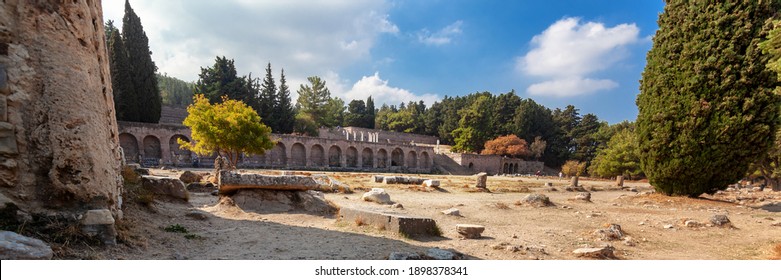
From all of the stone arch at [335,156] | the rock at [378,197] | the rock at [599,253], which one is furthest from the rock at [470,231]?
the stone arch at [335,156]

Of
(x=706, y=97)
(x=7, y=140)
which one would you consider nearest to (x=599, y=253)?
(x=7, y=140)

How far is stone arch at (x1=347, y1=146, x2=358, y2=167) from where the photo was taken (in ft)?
151

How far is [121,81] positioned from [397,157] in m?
33.1

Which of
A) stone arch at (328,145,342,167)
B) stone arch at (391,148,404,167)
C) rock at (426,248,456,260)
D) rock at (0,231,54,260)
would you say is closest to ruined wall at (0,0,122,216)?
rock at (0,231,54,260)

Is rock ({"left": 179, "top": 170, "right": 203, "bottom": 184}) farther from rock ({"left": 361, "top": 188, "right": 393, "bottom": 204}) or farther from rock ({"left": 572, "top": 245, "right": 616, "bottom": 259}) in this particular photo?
rock ({"left": 572, "top": 245, "right": 616, "bottom": 259})

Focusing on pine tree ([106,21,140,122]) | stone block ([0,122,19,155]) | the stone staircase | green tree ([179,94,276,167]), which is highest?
pine tree ([106,21,140,122])

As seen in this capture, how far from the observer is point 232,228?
6441 millimetres

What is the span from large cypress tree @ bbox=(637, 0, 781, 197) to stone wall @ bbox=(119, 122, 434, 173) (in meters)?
31.7

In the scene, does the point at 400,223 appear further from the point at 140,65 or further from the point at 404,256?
the point at 140,65

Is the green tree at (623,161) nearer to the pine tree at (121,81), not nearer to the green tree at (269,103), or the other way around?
the green tree at (269,103)

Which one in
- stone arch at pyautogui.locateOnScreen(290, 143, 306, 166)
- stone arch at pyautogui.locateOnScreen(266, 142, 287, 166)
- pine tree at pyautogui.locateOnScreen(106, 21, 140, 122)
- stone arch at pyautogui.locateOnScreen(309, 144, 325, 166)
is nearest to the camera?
pine tree at pyautogui.locateOnScreen(106, 21, 140, 122)

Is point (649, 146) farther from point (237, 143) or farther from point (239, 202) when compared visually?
point (237, 143)

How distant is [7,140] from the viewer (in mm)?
3787

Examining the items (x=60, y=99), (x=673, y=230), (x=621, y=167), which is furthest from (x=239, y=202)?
(x=621, y=167)
